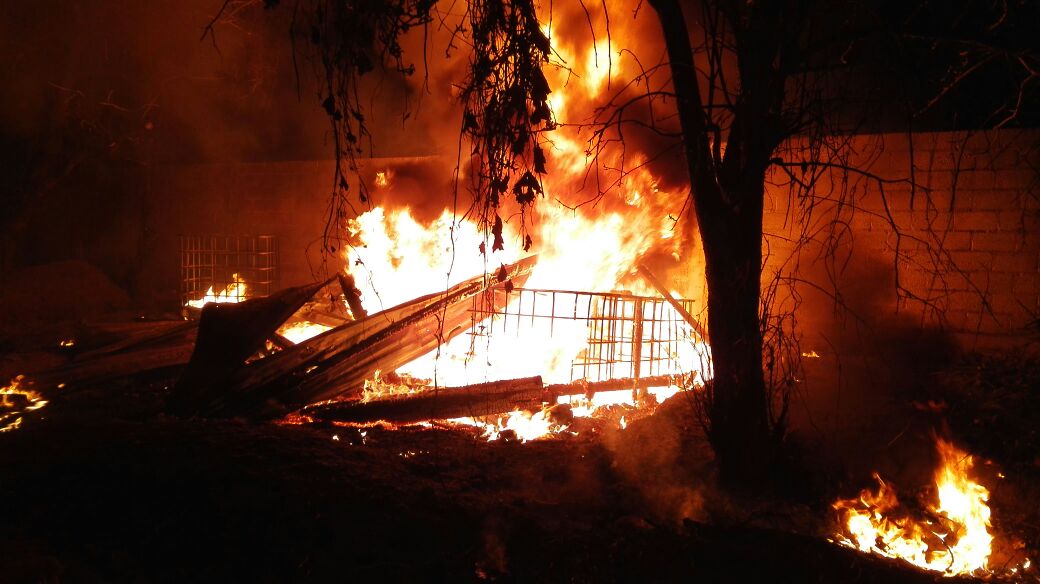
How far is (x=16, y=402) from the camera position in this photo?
691 cm

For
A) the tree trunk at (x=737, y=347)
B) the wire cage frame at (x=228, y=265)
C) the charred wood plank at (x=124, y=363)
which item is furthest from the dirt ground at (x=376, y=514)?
the wire cage frame at (x=228, y=265)

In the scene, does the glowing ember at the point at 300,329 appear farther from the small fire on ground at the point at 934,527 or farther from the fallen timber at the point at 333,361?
the small fire on ground at the point at 934,527

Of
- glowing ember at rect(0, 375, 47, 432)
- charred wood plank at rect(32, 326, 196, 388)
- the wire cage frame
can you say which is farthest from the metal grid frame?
the wire cage frame

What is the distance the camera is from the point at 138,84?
1343 cm

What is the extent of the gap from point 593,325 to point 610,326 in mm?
797

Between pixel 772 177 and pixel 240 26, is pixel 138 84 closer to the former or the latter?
pixel 240 26

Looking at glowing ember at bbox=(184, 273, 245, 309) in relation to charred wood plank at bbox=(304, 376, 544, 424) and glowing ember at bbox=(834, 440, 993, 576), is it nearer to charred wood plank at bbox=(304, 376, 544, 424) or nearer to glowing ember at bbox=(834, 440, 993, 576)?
charred wood plank at bbox=(304, 376, 544, 424)

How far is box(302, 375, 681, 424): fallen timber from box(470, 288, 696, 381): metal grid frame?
2.16ft

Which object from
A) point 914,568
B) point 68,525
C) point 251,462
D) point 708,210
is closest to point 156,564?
point 68,525

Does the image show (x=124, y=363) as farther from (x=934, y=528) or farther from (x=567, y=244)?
(x=934, y=528)

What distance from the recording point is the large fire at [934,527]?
13.7 ft

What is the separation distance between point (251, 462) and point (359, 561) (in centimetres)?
150

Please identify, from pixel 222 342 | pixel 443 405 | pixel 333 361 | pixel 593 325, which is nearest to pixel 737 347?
pixel 443 405

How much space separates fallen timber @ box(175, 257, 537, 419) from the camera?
19.9 ft
